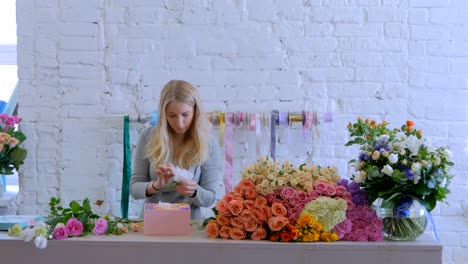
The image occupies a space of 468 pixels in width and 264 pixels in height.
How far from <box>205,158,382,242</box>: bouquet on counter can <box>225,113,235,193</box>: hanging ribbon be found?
1.17 meters

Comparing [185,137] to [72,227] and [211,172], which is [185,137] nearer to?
[211,172]

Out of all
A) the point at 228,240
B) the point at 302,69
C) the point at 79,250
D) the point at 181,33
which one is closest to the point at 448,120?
the point at 302,69

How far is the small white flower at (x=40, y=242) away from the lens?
1972mm

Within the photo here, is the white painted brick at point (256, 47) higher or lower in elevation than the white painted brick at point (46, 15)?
lower

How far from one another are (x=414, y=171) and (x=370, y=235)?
0.24 metres

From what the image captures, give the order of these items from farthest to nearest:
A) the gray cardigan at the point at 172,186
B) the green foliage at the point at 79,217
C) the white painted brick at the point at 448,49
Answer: the white painted brick at the point at 448,49, the gray cardigan at the point at 172,186, the green foliage at the point at 79,217

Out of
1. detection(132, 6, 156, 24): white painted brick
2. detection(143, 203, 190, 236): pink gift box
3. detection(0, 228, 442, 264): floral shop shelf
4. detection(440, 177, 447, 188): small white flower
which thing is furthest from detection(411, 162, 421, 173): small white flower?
detection(132, 6, 156, 24): white painted brick

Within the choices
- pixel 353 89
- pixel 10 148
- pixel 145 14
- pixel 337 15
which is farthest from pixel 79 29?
pixel 353 89

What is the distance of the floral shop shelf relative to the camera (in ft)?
6.35

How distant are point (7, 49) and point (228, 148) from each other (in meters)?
1.51

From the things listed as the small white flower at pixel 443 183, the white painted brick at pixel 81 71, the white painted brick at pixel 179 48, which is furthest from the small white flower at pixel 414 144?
the white painted brick at pixel 81 71

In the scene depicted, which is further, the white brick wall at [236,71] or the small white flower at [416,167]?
the white brick wall at [236,71]

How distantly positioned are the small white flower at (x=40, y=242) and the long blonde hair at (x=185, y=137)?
0.89 meters

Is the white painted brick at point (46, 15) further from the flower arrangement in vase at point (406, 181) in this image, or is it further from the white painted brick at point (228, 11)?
the flower arrangement in vase at point (406, 181)
